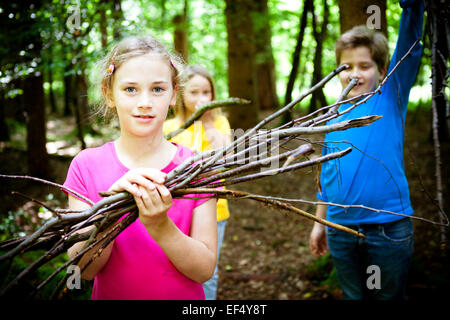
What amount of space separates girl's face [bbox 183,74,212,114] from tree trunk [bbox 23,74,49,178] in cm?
511

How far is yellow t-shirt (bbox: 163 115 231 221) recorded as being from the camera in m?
2.85

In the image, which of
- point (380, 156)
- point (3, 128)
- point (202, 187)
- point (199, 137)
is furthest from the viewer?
point (3, 128)

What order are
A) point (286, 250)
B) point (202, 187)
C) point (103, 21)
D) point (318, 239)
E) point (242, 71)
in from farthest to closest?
point (242, 71) → point (286, 250) → point (103, 21) → point (318, 239) → point (202, 187)

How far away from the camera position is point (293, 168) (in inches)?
46.9

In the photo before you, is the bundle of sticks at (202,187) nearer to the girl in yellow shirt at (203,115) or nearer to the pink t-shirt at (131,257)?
the pink t-shirt at (131,257)

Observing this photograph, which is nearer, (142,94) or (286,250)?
(142,94)

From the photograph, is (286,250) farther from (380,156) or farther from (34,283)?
(34,283)

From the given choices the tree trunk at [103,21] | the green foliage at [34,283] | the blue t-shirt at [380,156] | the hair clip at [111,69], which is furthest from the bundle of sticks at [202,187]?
the tree trunk at [103,21]

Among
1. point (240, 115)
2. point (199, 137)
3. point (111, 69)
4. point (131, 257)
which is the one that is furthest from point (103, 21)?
point (240, 115)

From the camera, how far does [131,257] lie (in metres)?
1.53

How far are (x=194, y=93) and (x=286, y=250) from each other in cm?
288

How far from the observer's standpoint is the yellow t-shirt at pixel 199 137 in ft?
9.34

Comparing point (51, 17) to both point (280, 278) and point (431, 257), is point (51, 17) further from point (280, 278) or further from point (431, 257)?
point (431, 257)
